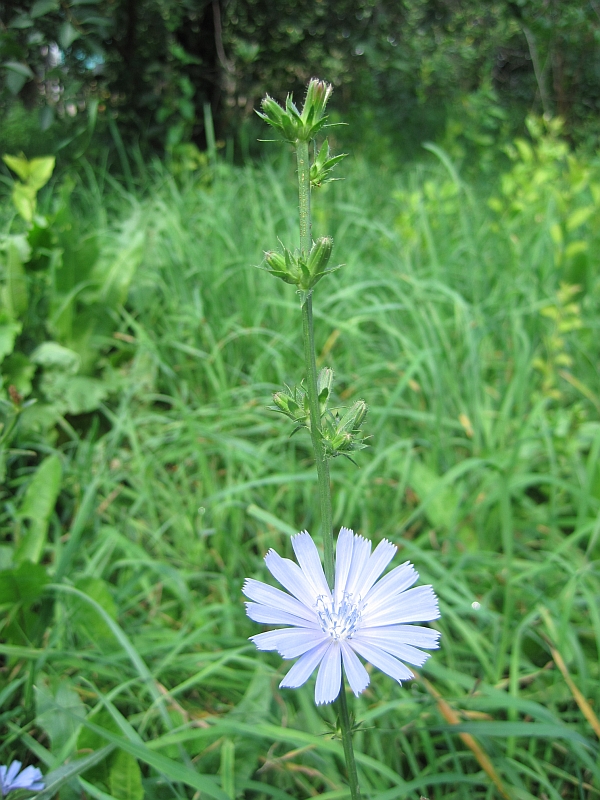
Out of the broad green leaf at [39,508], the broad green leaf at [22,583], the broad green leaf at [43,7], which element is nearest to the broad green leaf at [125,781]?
the broad green leaf at [22,583]

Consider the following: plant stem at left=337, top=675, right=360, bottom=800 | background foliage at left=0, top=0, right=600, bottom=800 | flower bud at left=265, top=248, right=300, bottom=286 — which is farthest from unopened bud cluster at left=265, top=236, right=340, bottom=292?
background foliage at left=0, top=0, right=600, bottom=800

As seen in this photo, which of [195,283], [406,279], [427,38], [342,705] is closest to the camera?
[342,705]

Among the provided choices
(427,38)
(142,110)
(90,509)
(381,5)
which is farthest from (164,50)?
(90,509)

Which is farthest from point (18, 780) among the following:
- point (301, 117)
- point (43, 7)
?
point (43, 7)

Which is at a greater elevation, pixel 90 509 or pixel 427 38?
pixel 427 38

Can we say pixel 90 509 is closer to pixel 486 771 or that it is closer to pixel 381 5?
pixel 486 771
